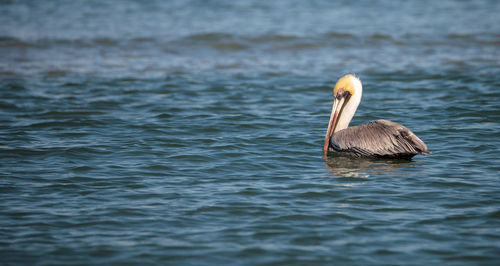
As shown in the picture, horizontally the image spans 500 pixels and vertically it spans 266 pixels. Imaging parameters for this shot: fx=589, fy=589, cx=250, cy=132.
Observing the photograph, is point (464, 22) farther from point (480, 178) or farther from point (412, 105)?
point (480, 178)

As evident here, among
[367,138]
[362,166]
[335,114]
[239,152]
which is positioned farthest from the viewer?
[335,114]

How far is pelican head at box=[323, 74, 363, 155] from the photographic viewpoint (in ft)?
22.5

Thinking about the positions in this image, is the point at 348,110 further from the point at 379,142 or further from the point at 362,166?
the point at 362,166

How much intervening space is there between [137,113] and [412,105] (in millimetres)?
4035

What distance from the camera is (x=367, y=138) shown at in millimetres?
6164

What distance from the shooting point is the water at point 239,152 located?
4.17 m

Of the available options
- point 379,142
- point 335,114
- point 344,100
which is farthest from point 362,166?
point 344,100

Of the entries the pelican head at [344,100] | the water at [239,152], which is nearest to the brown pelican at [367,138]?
the pelican head at [344,100]

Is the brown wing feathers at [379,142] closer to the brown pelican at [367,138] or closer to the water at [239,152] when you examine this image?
the brown pelican at [367,138]

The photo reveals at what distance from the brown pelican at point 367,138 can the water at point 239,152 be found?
0.15 meters

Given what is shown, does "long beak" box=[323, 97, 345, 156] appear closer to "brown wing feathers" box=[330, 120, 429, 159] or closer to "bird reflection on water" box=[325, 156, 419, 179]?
"brown wing feathers" box=[330, 120, 429, 159]

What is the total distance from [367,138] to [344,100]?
0.88 metres

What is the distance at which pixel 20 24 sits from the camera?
1744 cm

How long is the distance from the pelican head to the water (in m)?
0.42
